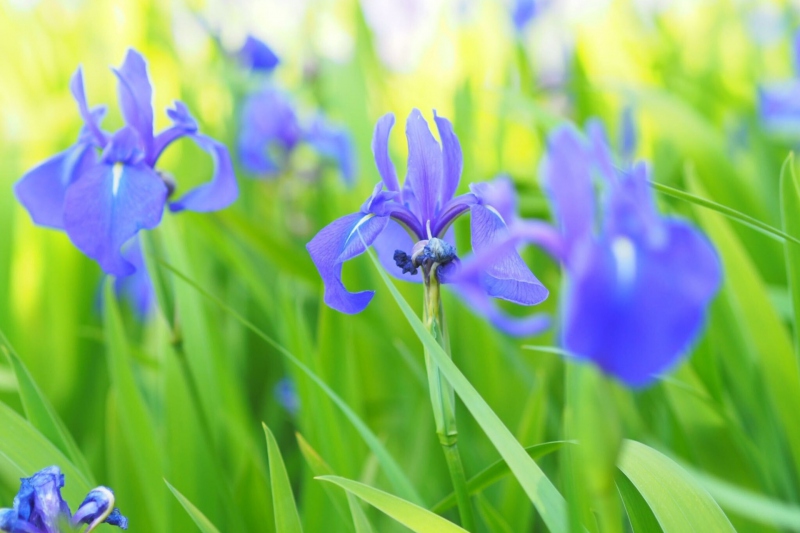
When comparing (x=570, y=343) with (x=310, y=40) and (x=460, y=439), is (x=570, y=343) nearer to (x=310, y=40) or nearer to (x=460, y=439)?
(x=460, y=439)

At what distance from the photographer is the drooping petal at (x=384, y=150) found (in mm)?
799

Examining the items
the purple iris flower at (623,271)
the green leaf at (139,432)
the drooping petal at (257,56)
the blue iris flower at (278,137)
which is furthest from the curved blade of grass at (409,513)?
the drooping petal at (257,56)

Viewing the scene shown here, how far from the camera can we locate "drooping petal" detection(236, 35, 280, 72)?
2.88 metres

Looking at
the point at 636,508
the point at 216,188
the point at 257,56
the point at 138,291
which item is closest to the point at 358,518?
the point at 636,508

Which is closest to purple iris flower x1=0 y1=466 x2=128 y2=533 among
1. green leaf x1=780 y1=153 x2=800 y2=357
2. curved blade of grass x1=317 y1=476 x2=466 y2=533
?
curved blade of grass x1=317 y1=476 x2=466 y2=533

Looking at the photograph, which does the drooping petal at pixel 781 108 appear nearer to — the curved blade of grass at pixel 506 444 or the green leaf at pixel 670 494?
the green leaf at pixel 670 494

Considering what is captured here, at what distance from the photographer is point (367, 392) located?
1.74m

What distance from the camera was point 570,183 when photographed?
1.62 ft

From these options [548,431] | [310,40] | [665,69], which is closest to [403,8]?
[310,40]

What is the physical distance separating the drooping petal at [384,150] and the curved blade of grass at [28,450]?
512 millimetres

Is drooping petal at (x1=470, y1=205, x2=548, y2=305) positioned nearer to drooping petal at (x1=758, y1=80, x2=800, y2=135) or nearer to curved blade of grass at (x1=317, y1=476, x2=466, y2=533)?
curved blade of grass at (x1=317, y1=476, x2=466, y2=533)

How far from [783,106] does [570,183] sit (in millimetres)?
1617

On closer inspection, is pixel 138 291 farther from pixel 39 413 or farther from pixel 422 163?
pixel 422 163

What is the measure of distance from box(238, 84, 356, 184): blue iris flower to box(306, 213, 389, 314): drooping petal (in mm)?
1610
